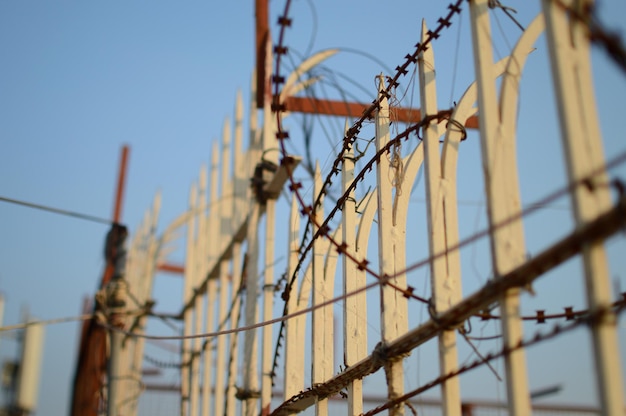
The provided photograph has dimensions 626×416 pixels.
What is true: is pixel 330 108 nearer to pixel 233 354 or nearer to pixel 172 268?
pixel 233 354

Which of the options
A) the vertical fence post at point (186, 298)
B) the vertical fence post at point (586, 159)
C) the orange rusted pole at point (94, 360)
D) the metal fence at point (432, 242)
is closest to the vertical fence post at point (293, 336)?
the metal fence at point (432, 242)

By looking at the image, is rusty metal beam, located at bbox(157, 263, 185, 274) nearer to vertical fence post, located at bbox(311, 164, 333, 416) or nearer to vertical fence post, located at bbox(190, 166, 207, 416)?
vertical fence post, located at bbox(190, 166, 207, 416)

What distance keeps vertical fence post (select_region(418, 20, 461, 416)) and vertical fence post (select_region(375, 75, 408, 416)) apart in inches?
25.8

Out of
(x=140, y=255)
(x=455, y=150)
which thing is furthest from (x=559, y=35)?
(x=140, y=255)

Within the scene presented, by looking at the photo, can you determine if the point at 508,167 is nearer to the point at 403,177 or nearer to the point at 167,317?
the point at 403,177

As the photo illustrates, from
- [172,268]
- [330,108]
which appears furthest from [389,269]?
[172,268]

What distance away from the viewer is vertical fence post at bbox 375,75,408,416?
21.5 feet

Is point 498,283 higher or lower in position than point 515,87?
lower

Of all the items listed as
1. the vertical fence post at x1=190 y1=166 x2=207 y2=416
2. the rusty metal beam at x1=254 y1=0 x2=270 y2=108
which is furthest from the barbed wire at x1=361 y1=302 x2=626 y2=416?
the vertical fence post at x1=190 y1=166 x2=207 y2=416

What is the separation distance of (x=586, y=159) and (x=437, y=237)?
178 centimetres

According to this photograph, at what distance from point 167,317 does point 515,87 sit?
1327 cm

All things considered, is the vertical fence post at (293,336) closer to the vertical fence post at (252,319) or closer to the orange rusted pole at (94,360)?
the vertical fence post at (252,319)

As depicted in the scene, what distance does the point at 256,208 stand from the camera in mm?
11914

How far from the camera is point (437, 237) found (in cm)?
593
